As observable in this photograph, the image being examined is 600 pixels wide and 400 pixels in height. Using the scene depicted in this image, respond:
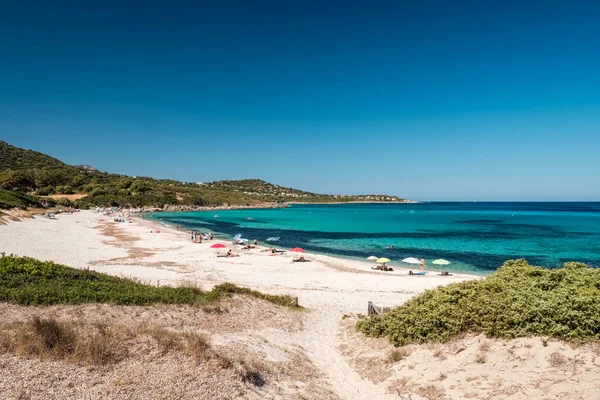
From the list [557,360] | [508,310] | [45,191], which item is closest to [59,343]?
[557,360]

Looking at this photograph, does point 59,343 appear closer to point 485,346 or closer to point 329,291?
point 485,346

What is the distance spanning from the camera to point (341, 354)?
11.4 m

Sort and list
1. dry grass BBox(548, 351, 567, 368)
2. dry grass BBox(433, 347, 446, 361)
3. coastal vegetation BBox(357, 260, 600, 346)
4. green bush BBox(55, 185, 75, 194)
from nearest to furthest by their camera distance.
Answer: dry grass BBox(548, 351, 567, 368)
coastal vegetation BBox(357, 260, 600, 346)
dry grass BBox(433, 347, 446, 361)
green bush BBox(55, 185, 75, 194)

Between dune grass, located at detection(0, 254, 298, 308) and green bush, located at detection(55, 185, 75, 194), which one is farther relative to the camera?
green bush, located at detection(55, 185, 75, 194)

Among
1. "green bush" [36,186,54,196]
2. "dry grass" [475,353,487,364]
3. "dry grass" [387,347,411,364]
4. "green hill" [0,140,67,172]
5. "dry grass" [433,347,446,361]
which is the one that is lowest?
"dry grass" [387,347,411,364]

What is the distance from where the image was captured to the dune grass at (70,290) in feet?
35.6

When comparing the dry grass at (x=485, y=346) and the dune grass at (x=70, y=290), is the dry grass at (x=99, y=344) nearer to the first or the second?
the dune grass at (x=70, y=290)

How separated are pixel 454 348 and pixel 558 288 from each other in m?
3.60

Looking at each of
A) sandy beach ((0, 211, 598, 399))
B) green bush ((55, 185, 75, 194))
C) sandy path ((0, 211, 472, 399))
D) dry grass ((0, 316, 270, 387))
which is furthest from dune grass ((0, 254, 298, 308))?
green bush ((55, 185, 75, 194))

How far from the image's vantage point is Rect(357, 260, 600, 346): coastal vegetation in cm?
818

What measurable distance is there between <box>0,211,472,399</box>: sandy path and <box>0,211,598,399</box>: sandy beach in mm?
56

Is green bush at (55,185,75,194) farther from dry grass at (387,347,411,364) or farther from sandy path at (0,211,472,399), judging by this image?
dry grass at (387,347,411,364)

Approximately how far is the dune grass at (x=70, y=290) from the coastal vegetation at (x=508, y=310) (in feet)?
22.5

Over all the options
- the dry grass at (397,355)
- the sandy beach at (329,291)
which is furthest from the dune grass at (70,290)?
the dry grass at (397,355)
